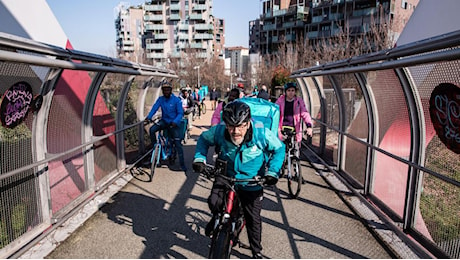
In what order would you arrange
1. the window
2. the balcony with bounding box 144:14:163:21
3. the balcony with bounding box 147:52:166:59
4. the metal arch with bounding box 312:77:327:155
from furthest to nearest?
the balcony with bounding box 144:14:163:21 → the balcony with bounding box 147:52:166:59 → the window → the metal arch with bounding box 312:77:327:155

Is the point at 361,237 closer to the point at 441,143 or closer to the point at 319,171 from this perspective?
the point at 441,143

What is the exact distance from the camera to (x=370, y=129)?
516 cm

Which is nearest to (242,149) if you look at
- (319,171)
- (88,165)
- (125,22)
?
(88,165)

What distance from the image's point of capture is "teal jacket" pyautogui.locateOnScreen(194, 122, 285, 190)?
3057 mm

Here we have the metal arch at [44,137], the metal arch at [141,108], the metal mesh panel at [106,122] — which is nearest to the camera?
the metal arch at [44,137]

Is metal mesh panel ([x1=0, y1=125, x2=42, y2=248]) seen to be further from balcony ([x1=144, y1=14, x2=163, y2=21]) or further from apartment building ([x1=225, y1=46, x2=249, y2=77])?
balcony ([x1=144, y1=14, x2=163, y2=21])

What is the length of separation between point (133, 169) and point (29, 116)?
3528 mm

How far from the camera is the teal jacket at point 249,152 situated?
10.0 feet

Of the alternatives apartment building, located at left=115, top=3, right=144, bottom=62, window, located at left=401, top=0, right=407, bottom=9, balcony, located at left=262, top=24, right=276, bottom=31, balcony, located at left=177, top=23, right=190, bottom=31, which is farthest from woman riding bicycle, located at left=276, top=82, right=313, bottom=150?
apartment building, located at left=115, top=3, right=144, bottom=62

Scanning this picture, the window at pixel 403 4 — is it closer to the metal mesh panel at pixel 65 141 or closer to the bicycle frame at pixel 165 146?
the bicycle frame at pixel 165 146

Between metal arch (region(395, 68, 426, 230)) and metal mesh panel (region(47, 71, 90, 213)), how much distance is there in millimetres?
4441

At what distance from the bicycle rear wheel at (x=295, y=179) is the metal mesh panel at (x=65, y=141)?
11.0 ft

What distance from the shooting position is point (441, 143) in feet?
11.3

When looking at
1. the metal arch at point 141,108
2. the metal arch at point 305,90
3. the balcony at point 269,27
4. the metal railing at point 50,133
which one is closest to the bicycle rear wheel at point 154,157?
the metal railing at point 50,133
